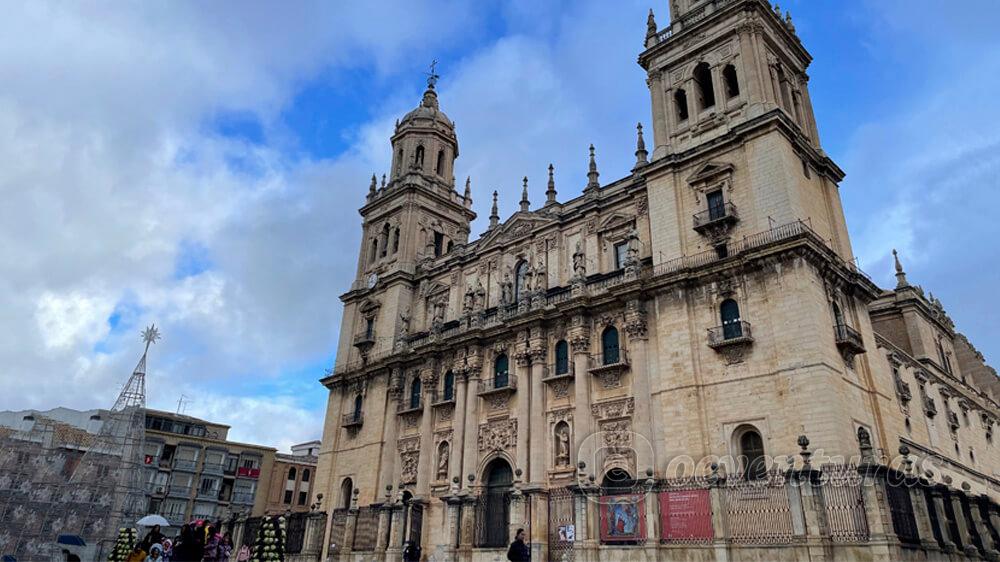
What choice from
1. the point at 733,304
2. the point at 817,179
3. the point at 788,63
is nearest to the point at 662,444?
the point at 733,304

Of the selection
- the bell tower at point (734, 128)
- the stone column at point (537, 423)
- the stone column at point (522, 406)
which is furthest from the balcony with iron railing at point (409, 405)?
the bell tower at point (734, 128)

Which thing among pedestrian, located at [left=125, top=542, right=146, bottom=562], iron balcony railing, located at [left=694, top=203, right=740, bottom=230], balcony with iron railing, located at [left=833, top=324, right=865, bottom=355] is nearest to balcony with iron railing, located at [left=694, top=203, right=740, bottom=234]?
iron balcony railing, located at [left=694, top=203, right=740, bottom=230]

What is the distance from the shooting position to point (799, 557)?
1639 cm

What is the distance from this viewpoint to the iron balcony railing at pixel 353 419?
3353cm

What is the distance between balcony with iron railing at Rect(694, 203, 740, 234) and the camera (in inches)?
904

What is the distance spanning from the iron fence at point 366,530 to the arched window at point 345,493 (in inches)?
178

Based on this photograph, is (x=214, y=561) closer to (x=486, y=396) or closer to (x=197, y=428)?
(x=486, y=396)

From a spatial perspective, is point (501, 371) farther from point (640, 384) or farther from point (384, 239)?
point (384, 239)

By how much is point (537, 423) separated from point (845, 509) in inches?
461

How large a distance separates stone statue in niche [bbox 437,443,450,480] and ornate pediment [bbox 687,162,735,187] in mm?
15219

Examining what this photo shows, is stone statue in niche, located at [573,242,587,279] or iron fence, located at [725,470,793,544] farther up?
stone statue in niche, located at [573,242,587,279]

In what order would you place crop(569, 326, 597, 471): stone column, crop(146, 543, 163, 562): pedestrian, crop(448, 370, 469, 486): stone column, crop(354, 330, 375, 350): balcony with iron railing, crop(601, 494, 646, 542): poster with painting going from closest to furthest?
1. crop(146, 543, 163, 562): pedestrian
2. crop(601, 494, 646, 542): poster with painting
3. crop(569, 326, 597, 471): stone column
4. crop(448, 370, 469, 486): stone column
5. crop(354, 330, 375, 350): balcony with iron railing

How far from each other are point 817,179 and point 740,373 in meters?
9.39

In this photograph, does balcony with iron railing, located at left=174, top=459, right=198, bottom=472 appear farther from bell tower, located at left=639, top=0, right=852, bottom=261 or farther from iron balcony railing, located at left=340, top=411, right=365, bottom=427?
bell tower, located at left=639, top=0, right=852, bottom=261
